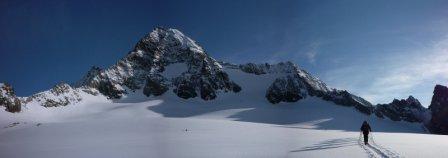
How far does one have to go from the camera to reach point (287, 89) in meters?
152

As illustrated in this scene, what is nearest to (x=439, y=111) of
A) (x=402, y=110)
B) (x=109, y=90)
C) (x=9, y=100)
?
(x=402, y=110)

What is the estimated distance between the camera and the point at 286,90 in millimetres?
150875

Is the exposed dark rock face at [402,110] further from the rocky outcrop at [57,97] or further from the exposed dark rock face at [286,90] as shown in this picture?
the rocky outcrop at [57,97]

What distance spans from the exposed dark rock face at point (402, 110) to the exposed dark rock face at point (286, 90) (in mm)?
30860

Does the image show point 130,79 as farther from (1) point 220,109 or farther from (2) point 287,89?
(2) point 287,89

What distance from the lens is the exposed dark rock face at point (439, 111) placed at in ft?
421

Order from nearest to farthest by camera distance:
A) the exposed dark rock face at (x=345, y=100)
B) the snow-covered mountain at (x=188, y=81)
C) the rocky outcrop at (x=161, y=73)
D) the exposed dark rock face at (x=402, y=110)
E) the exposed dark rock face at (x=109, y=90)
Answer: the exposed dark rock face at (x=109, y=90)
the snow-covered mountain at (x=188, y=81)
the rocky outcrop at (x=161, y=73)
the exposed dark rock face at (x=345, y=100)
the exposed dark rock face at (x=402, y=110)

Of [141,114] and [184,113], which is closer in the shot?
[141,114]

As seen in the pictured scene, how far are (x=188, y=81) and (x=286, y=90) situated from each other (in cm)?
3559

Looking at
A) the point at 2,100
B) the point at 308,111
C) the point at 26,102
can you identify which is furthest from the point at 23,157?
the point at 308,111

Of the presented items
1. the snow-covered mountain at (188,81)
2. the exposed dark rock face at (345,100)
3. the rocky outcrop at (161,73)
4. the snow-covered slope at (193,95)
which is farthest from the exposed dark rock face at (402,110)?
the rocky outcrop at (161,73)

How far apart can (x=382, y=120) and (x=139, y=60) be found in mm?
92974

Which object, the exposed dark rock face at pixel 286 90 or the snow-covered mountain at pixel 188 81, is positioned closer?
the snow-covered mountain at pixel 188 81

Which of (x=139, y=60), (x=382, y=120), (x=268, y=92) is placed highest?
(x=139, y=60)
